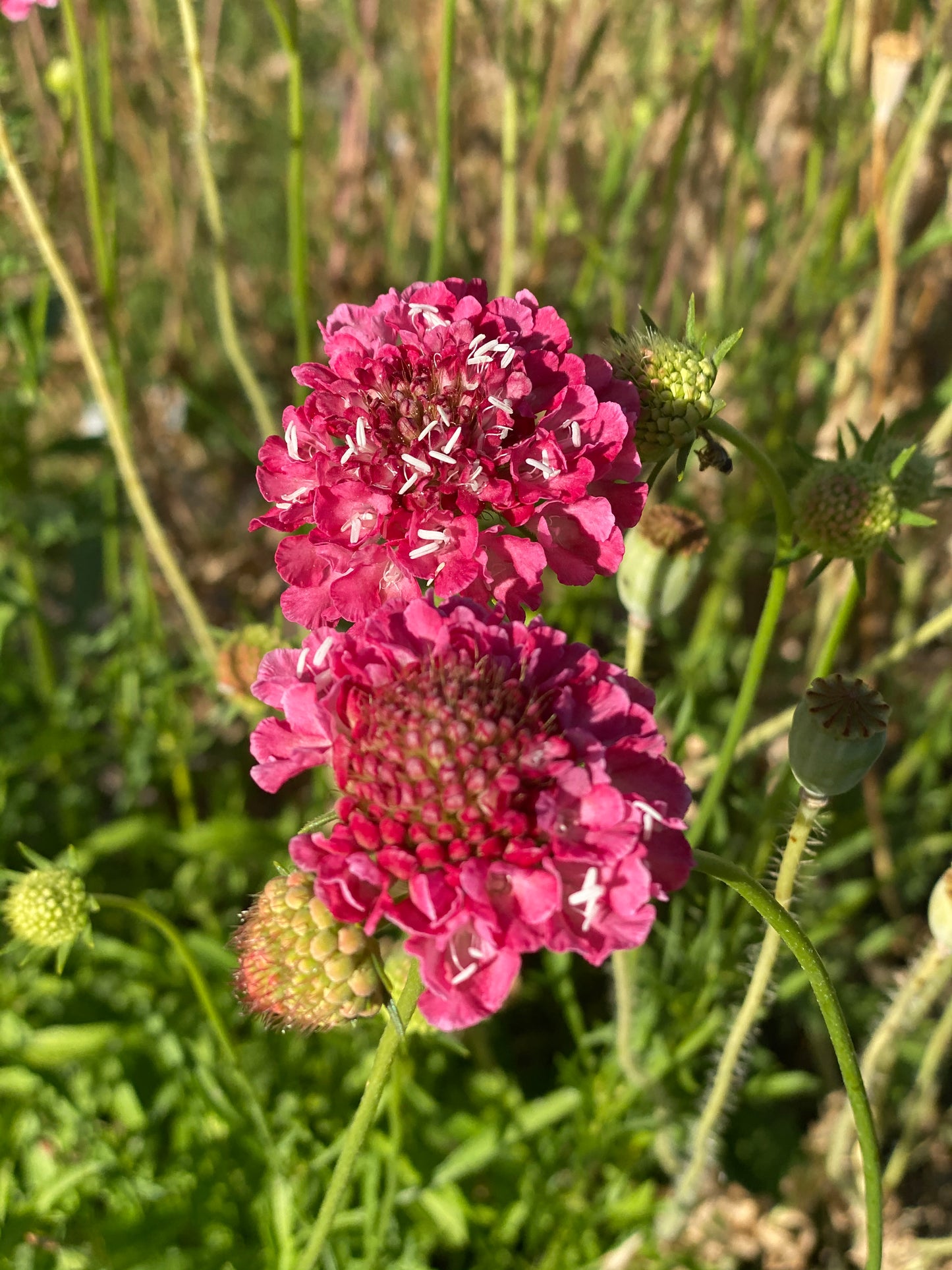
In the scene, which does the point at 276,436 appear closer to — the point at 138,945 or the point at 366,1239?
the point at 366,1239

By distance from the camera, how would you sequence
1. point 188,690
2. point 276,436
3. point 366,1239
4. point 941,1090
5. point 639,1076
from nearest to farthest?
point 276,436 → point 366,1239 → point 639,1076 → point 941,1090 → point 188,690

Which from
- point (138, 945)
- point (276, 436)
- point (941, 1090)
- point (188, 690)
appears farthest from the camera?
point (188, 690)

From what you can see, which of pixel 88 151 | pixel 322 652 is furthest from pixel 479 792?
pixel 88 151

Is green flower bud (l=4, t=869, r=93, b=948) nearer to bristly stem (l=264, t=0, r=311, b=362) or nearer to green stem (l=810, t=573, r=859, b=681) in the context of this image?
bristly stem (l=264, t=0, r=311, b=362)

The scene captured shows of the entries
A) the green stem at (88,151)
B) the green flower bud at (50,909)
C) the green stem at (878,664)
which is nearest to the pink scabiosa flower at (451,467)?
the green flower bud at (50,909)

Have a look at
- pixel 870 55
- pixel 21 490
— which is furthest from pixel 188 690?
pixel 870 55

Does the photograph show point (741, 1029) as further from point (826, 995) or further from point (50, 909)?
point (50, 909)
